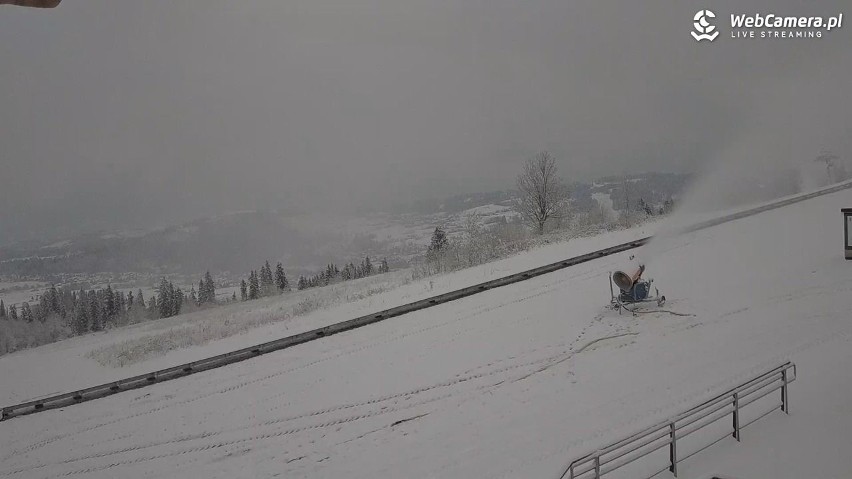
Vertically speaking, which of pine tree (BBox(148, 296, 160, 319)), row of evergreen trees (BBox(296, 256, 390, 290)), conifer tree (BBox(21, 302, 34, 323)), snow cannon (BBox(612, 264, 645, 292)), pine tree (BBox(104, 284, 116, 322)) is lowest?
row of evergreen trees (BBox(296, 256, 390, 290))

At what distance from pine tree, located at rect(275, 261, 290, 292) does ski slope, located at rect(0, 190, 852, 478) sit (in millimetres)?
24761

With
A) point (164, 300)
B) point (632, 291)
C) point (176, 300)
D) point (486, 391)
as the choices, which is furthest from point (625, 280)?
point (164, 300)

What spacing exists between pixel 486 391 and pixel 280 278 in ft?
108

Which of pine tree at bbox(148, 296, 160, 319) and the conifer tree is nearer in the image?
the conifer tree

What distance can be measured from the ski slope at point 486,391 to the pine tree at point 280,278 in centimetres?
2476

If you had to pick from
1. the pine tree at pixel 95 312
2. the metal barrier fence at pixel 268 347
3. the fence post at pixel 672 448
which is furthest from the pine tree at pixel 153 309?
the fence post at pixel 672 448

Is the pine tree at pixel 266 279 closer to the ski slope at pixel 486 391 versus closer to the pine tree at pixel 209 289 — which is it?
the pine tree at pixel 209 289

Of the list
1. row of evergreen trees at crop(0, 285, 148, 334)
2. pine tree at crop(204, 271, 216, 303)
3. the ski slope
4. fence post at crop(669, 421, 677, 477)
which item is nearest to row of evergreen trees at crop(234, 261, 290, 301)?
pine tree at crop(204, 271, 216, 303)

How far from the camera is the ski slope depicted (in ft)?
35.9

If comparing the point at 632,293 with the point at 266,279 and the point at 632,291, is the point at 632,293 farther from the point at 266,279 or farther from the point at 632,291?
the point at 266,279

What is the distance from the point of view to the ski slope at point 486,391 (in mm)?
10930

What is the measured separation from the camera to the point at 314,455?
39.0 ft

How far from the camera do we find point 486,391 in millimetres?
13711

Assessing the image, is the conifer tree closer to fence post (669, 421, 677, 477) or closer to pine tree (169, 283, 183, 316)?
pine tree (169, 283, 183, 316)
